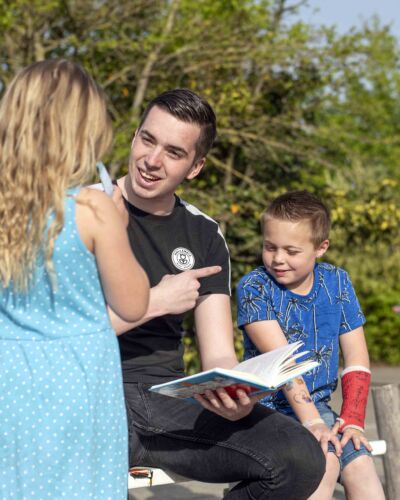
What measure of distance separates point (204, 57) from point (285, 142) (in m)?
1.36

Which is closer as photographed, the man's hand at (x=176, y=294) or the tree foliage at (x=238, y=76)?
the man's hand at (x=176, y=294)

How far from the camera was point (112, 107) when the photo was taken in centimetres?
980

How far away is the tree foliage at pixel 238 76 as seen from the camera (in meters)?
9.49

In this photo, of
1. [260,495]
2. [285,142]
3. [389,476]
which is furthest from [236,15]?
[260,495]

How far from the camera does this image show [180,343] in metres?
3.58

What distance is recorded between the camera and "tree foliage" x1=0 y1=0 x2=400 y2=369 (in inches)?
374

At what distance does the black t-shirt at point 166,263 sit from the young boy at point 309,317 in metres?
0.25

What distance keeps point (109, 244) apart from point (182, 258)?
41.3 inches

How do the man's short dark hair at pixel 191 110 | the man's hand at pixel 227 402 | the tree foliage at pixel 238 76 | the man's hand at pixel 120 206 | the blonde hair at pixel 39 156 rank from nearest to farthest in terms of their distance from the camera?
the blonde hair at pixel 39 156 < the man's hand at pixel 120 206 < the man's hand at pixel 227 402 < the man's short dark hair at pixel 191 110 < the tree foliage at pixel 238 76

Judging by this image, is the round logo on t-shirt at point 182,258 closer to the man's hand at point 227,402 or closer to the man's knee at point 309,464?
the man's hand at point 227,402

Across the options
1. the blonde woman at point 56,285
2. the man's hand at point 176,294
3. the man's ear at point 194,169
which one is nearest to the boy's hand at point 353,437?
the man's hand at point 176,294

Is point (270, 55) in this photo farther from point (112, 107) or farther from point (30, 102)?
point (30, 102)

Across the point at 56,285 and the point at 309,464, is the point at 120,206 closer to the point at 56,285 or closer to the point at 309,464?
the point at 56,285

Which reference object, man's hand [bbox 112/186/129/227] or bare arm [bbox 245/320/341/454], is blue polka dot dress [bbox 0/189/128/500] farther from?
bare arm [bbox 245/320/341/454]
